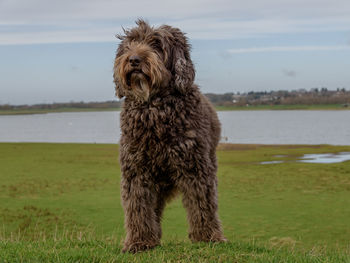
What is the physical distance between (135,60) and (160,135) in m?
0.89

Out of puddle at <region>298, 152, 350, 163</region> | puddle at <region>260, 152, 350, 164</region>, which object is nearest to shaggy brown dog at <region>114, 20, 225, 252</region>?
puddle at <region>260, 152, 350, 164</region>

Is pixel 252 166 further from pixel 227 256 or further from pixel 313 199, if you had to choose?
pixel 227 256

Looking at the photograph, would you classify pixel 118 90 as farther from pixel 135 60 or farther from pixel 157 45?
pixel 157 45

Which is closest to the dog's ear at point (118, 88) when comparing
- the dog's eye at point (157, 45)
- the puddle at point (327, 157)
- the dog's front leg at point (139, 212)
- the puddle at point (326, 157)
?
the dog's eye at point (157, 45)

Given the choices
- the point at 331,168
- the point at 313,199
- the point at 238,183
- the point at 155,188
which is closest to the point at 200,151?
the point at 155,188

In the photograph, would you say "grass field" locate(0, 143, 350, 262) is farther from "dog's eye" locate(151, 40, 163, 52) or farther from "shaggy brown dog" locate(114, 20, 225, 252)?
"dog's eye" locate(151, 40, 163, 52)

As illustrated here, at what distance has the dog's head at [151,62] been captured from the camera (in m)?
4.70

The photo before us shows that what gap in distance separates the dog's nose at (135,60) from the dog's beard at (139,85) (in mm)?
107

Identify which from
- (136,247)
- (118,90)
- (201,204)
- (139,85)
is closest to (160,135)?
(139,85)

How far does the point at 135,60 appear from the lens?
4.67 meters

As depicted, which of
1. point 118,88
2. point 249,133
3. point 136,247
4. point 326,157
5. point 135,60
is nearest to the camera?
point 135,60

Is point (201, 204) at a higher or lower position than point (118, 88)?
lower

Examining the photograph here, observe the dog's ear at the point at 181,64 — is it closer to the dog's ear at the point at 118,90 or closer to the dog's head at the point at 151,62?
the dog's head at the point at 151,62

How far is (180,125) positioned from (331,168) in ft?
68.3
